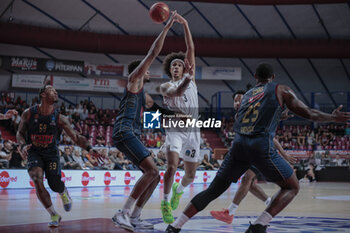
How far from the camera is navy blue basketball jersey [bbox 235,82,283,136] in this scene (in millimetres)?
4734

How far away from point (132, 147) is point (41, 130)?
161 centimetres

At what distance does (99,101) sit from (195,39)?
775cm

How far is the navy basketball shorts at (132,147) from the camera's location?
17.6 ft

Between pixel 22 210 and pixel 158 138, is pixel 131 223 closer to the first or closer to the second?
pixel 22 210

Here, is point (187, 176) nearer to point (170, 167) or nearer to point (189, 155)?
point (189, 155)

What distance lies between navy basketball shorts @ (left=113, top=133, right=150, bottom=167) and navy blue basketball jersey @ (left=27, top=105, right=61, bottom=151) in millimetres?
1295

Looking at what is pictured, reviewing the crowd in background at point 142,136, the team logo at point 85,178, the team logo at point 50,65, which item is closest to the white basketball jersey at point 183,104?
the team logo at point 85,178

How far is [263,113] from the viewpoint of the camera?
4762 millimetres

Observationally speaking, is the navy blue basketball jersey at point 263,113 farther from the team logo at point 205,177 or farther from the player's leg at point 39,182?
the team logo at point 205,177

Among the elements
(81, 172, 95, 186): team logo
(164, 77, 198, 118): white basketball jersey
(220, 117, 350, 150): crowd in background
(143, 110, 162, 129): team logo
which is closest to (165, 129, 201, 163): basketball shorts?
(164, 77, 198, 118): white basketball jersey

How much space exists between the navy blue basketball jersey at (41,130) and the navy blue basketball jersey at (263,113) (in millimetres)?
2842

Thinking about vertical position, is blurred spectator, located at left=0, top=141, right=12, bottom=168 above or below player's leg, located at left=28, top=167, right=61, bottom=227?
above

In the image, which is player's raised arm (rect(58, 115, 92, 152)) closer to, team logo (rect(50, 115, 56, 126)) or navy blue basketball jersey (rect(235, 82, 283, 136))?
team logo (rect(50, 115, 56, 126))

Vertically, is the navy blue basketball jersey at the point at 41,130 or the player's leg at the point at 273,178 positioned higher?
the navy blue basketball jersey at the point at 41,130
